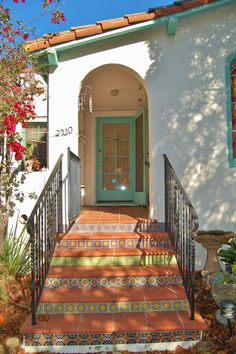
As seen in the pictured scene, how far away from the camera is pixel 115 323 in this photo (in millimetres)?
2936

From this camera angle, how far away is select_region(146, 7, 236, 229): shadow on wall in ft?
15.5

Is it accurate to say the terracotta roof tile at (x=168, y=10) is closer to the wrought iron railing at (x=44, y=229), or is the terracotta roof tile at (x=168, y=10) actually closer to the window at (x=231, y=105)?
the window at (x=231, y=105)

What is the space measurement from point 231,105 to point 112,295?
352 centimetres

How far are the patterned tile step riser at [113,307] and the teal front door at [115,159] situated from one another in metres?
3.84

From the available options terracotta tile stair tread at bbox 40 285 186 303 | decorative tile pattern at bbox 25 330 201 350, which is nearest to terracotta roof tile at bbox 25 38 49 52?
terracotta tile stair tread at bbox 40 285 186 303

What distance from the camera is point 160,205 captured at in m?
4.63

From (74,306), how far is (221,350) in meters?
1.51

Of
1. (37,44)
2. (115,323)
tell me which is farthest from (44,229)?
(37,44)

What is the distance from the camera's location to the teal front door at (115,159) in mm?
6945

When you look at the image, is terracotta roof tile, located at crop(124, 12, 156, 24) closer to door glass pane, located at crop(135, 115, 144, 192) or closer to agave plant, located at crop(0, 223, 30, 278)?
door glass pane, located at crop(135, 115, 144, 192)

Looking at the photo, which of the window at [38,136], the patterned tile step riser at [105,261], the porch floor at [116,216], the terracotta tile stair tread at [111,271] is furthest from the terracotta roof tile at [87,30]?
the terracotta tile stair tread at [111,271]

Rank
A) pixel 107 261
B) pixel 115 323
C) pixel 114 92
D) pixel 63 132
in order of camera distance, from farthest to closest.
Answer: pixel 114 92 < pixel 63 132 < pixel 107 261 < pixel 115 323

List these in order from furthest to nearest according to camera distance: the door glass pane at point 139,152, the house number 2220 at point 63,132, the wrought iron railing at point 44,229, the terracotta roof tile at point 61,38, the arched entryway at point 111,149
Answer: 1. the arched entryway at point 111,149
2. the door glass pane at point 139,152
3. the house number 2220 at point 63,132
4. the terracotta roof tile at point 61,38
5. the wrought iron railing at point 44,229

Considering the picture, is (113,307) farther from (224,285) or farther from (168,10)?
(168,10)
